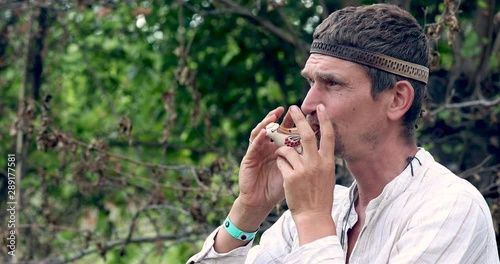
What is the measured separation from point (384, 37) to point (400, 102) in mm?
199

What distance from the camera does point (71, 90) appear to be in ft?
22.5

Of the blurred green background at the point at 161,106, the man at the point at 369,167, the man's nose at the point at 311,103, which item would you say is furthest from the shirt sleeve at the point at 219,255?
the blurred green background at the point at 161,106

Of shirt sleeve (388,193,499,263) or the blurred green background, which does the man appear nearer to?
shirt sleeve (388,193,499,263)

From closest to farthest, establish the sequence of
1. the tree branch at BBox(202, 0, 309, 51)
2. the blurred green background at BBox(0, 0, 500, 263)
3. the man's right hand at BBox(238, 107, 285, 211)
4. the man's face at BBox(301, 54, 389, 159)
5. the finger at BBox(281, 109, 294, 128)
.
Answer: the man's face at BBox(301, 54, 389, 159), the finger at BBox(281, 109, 294, 128), the man's right hand at BBox(238, 107, 285, 211), the blurred green background at BBox(0, 0, 500, 263), the tree branch at BBox(202, 0, 309, 51)

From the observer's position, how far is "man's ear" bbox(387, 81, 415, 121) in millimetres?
2537

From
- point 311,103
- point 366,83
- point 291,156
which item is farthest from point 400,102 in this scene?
point 291,156

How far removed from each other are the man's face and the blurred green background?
147 centimetres

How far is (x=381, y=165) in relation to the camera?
100 inches

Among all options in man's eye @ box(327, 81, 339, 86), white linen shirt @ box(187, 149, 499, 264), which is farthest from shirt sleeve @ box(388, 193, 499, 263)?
man's eye @ box(327, 81, 339, 86)

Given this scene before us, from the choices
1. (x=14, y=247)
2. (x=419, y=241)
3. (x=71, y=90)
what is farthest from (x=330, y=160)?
(x=71, y=90)

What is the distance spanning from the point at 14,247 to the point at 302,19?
2.41 metres

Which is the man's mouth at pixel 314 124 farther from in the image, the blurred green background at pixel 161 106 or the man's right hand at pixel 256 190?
the blurred green background at pixel 161 106

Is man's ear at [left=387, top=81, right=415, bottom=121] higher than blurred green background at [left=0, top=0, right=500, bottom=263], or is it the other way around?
man's ear at [left=387, top=81, right=415, bottom=121]

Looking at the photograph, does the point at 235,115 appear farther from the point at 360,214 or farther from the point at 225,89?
the point at 360,214
